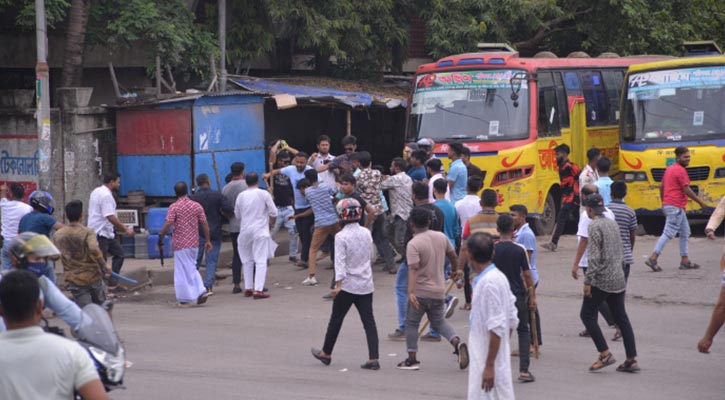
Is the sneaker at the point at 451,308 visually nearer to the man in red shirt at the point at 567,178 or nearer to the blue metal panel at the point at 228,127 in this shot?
the man in red shirt at the point at 567,178

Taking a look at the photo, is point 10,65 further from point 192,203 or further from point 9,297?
point 9,297

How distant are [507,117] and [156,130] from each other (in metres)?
5.99

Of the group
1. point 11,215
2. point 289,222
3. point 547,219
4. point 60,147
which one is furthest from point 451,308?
point 60,147

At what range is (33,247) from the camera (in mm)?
5934

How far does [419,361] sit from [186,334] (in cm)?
289

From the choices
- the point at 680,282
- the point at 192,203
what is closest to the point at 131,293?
the point at 192,203

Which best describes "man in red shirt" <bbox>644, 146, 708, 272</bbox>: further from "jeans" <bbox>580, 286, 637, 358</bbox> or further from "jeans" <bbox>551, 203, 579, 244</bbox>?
"jeans" <bbox>580, 286, 637, 358</bbox>

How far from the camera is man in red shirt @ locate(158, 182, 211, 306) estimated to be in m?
12.4

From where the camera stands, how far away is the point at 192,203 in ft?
40.8

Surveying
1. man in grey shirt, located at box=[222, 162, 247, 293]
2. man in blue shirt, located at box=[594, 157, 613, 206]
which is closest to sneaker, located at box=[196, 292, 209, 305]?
man in grey shirt, located at box=[222, 162, 247, 293]

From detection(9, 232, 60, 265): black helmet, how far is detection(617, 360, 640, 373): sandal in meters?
5.10

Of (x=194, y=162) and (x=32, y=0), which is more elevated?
(x=32, y=0)

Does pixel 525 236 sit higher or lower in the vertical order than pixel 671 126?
lower

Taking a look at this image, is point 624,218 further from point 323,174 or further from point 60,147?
point 60,147
